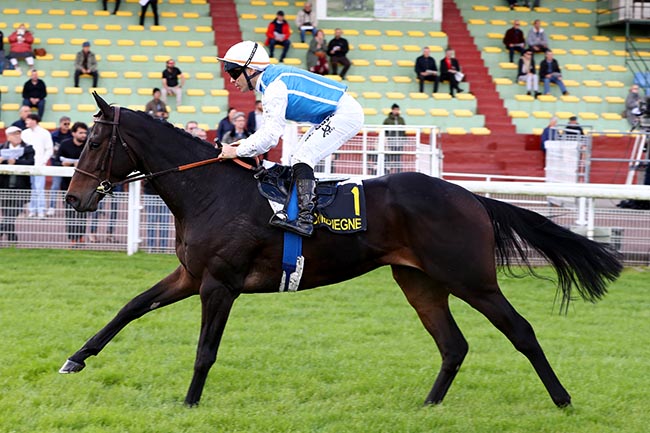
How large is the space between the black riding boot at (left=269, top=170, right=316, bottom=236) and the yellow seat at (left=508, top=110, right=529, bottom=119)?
580 inches

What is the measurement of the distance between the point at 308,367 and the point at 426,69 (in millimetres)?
14322

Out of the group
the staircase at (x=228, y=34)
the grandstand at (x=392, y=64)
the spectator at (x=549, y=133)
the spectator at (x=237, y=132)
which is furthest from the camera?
the staircase at (x=228, y=34)

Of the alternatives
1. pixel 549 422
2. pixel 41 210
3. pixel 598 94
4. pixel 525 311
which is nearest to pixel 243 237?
pixel 549 422

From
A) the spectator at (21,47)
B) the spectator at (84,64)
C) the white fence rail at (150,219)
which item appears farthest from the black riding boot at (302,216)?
the spectator at (21,47)

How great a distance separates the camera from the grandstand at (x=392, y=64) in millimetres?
18453

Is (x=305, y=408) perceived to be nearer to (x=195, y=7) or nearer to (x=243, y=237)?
(x=243, y=237)

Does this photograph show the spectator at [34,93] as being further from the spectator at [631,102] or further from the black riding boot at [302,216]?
the black riding boot at [302,216]

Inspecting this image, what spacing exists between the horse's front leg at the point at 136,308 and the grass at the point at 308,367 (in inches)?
6.8

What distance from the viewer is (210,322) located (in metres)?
5.67

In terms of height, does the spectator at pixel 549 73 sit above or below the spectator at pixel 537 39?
below

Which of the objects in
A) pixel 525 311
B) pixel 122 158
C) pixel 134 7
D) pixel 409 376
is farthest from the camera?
pixel 134 7

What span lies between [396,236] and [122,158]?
1831mm

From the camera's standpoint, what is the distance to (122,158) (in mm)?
5902

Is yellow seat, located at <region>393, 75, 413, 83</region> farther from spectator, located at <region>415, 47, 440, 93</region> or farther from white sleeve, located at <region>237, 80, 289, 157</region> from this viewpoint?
white sleeve, located at <region>237, 80, 289, 157</region>
